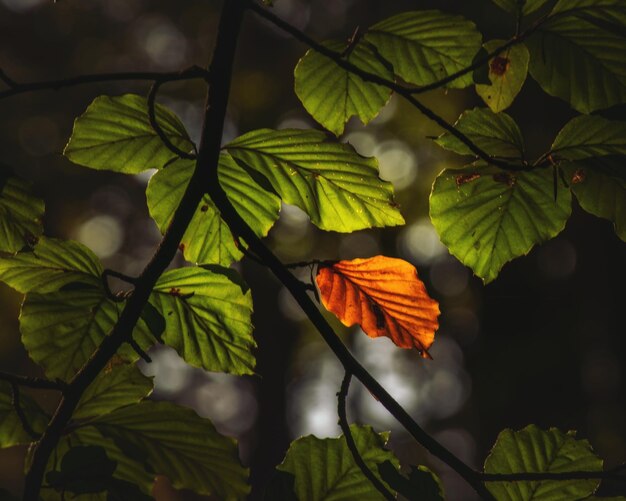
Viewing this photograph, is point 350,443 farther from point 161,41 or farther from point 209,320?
point 161,41

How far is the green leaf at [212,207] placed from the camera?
3.15 feet

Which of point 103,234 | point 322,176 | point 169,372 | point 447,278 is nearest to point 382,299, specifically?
point 322,176

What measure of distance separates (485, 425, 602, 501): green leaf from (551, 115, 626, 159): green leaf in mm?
331

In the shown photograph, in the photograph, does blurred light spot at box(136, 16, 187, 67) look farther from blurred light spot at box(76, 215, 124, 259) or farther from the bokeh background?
blurred light spot at box(76, 215, 124, 259)

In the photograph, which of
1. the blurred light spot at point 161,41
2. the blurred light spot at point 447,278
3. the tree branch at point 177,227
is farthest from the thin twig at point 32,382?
the blurred light spot at point 447,278

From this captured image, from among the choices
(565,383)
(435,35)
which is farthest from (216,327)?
(565,383)

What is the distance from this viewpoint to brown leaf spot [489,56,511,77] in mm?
897

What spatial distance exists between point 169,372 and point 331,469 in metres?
12.9

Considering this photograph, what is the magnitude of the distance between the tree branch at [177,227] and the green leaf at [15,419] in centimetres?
8

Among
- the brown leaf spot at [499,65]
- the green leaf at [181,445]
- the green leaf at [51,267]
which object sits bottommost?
the green leaf at [181,445]

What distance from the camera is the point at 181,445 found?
0.87m

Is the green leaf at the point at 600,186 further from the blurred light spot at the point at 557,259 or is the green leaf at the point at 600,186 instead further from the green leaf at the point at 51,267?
the blurred light spot at the point at 557,259

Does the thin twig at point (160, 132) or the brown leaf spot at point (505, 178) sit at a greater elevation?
the thin twig at point (160, 132)

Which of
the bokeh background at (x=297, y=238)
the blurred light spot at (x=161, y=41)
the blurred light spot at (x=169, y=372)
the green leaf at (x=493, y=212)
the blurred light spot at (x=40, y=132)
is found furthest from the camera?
the blurred light spot at (x=169, y=372)
